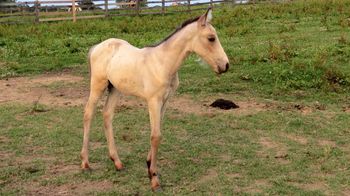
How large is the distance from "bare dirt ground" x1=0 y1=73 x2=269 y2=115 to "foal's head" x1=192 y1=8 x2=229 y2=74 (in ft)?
10.4

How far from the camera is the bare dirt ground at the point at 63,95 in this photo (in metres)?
8.31

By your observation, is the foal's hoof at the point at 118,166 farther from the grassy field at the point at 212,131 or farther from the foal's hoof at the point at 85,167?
the foal's hoof at the point at 85,167

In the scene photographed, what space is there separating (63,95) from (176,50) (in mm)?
4880

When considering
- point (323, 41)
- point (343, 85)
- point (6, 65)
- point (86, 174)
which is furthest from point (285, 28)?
point (86, 174)

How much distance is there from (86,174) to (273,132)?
9.11 feet

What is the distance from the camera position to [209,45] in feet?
15.8

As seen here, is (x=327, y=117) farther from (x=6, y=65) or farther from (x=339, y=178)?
(x=6, y=65)

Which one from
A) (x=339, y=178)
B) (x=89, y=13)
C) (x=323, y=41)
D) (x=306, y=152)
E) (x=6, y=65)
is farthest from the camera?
(x=89, y=13)

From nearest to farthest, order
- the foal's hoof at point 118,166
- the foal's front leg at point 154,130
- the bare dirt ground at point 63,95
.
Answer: the foal's front leg at point 154,130, the foal's hoof at point 118,166, the bare dirt ground at point 63,95

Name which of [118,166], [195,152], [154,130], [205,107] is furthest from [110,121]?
[205,107]

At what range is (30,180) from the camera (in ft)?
17.5

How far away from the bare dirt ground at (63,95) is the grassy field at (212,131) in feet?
0.11

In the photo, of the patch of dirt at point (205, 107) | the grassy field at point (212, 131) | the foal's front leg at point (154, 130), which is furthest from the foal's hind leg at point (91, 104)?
the patch of dirt at point (205, 107)

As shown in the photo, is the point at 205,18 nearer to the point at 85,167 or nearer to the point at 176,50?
the point at 176,50
